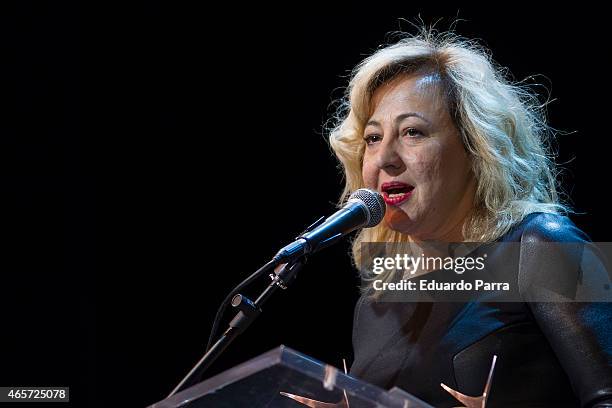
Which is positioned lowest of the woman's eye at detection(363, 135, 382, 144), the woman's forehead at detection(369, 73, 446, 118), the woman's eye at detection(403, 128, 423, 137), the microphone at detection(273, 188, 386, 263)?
the microphone at detection(273, 188, 386, 263)

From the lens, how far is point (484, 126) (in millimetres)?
1948

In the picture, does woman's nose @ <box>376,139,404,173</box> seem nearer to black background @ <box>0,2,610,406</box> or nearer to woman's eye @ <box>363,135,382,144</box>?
woman's eye @ <box>363,135,382,144</box>

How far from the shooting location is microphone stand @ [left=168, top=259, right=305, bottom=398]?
1312mm

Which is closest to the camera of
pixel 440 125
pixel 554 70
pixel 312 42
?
pixel 440 125

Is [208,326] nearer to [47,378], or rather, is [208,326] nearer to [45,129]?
[47,378]

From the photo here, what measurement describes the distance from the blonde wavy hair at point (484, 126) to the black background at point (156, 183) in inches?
26.8

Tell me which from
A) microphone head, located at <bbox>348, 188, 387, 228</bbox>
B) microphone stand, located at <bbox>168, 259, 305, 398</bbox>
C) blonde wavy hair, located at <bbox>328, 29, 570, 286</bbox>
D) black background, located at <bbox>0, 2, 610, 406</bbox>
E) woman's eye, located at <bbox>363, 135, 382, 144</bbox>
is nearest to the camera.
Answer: microphone stand, located at <bbox>168, 259, 305, 398</bbox>

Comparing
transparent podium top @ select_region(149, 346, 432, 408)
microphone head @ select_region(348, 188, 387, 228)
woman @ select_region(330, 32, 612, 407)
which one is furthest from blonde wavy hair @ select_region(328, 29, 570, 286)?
transparent podium top @ select_region(149, 346, 432, 408)

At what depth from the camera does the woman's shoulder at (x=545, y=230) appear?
170cm

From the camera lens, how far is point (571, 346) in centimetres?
153

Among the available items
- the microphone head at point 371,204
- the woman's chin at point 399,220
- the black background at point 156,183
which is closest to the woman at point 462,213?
the woman's chin at point 399,220

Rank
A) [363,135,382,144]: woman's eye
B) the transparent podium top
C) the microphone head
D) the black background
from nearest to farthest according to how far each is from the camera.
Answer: the transparent podium top, the microphone head, [363,135,382,144]: woman's eye, the black background

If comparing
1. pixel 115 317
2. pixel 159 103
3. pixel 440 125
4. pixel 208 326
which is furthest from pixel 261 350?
pixel 440 125

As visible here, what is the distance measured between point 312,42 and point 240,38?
0.30 metres
